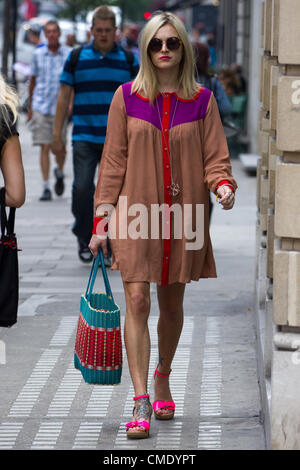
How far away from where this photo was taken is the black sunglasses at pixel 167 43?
202 inches

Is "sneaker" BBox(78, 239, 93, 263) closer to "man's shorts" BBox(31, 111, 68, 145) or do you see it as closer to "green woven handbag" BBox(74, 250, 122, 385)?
"man's shorts" BBox(31, 111, 68, 145)

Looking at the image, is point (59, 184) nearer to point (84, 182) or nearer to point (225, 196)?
point (84, 182)

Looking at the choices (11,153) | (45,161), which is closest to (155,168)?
(11,153)

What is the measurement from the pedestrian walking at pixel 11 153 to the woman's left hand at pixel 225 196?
2.91ft

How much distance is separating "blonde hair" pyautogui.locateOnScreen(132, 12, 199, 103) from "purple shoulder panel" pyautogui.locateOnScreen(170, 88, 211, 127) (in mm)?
35

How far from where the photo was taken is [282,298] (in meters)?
4.61

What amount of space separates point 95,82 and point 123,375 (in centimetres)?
346

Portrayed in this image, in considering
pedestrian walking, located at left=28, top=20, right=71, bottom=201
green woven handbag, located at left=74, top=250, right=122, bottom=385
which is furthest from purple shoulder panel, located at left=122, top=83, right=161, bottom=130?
pedestrian walking, located at left=28, top=20, right=71, bottom=201

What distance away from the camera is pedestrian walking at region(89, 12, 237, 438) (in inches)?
201

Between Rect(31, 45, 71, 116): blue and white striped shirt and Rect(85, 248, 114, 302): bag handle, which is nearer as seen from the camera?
Rect(85, 248, 114, 302): bag handle

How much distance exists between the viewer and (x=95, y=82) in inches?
355

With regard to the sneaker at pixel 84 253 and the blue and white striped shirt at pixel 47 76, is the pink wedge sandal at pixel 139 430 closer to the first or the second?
the sneaker at pixel 84 253

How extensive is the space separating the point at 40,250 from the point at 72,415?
16.9 ft
